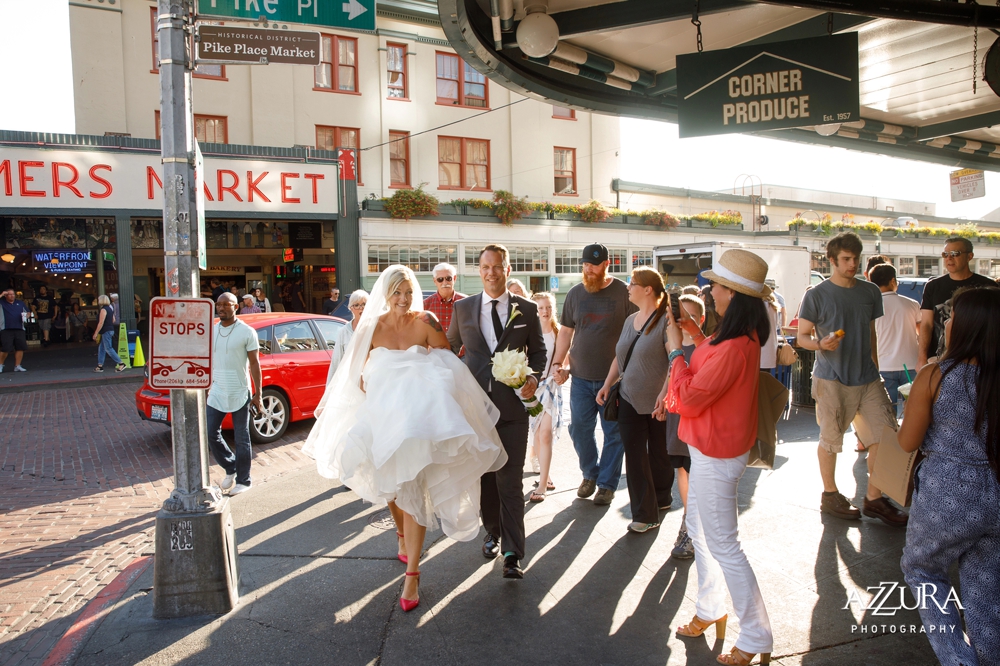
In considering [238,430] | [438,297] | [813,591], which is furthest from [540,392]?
[238,430]

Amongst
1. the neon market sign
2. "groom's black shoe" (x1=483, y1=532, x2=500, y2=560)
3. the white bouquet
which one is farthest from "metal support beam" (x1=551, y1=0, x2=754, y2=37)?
the neon market sign

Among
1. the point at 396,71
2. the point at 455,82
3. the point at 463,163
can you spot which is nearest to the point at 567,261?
the point at 463,163

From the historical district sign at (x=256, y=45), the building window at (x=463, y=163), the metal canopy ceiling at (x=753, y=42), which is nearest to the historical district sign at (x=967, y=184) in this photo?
the metal canopy ceiling at (x=753, y=42)

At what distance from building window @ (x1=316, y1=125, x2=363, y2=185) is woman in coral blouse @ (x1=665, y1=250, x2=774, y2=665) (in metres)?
21.3

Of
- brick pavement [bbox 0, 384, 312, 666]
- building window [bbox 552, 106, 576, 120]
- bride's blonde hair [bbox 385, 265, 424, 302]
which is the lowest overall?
brick pavement [bbox 0, 384, 312, 666]

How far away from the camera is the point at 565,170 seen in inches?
1075

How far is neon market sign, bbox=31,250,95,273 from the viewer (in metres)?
21.4

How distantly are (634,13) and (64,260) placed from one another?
2255cm

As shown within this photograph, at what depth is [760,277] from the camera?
121 inches

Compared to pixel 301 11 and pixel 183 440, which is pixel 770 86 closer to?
pixel 301 11

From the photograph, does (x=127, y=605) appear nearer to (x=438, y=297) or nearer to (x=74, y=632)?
(x=74, y=632)

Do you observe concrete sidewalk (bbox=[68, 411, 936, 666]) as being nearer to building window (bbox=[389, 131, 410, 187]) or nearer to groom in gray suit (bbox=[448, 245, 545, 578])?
groom in gray suit (bbox=[448, 245, 545, 578])

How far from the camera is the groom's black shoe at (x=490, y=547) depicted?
4.53 m

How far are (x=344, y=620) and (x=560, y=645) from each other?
1.25 metres
